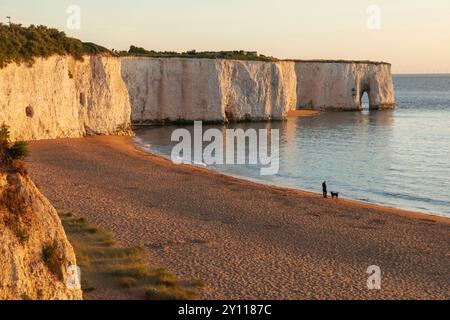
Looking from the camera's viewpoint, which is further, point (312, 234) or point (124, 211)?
point (124, 211)

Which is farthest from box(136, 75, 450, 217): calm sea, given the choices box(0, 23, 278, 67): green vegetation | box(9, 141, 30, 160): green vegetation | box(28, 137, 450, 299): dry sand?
box(9, 141, 30, 160): green vegetation

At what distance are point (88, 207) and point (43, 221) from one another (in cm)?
1071

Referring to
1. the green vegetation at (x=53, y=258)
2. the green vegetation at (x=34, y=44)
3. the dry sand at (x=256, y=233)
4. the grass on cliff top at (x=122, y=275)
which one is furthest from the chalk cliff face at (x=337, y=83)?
the green vegetation at (x=53, y=258)

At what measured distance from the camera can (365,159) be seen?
1421 inches

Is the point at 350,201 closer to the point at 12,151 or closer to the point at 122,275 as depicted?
the point at 122,275

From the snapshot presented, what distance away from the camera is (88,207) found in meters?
18.6

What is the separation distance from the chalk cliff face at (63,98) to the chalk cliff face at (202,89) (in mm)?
10625

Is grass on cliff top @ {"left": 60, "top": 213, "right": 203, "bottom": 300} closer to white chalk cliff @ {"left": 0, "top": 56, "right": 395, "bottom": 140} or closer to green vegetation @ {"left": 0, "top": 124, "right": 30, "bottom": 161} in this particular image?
green vegetation @ {"left": 0, "top": 124, "right": 30, "bottom": 161}

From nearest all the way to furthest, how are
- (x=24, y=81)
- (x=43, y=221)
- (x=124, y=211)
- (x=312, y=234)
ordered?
1. (x=43, y=221)
2. (x=312, y=234)
3. (x=124, y=211)
4. (x=24, y=81)

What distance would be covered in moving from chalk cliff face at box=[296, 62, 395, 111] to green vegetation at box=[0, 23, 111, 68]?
46.1m

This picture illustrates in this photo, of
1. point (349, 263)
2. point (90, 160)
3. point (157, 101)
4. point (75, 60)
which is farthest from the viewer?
point (157, 101)

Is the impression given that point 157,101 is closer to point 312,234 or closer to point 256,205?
point 256,205

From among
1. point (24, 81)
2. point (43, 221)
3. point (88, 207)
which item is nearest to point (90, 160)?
point (24, 81)

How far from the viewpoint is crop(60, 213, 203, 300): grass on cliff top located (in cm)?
1093
